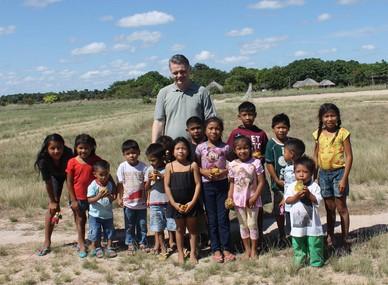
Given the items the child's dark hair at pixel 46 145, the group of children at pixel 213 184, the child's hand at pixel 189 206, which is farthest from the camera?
the child's dark hair at pixel 46 145

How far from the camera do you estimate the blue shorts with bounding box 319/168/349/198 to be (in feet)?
19.7

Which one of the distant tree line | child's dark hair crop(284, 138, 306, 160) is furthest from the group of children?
the distant tree line

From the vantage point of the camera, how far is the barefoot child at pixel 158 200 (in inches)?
244

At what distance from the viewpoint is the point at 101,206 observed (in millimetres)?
6320

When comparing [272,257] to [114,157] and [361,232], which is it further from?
[114,157]

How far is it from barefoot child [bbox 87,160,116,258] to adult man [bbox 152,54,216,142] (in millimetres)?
971

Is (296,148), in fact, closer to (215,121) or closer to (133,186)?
(215,121)

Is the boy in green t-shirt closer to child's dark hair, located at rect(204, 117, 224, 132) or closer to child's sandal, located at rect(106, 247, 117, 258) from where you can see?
child's dark hair, located at rect(204, 117, 224, 132)

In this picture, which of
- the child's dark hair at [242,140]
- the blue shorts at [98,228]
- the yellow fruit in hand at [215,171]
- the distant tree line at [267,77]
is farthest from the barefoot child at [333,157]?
the distant tree line at [267,77]

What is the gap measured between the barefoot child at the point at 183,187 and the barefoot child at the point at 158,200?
0.96ft

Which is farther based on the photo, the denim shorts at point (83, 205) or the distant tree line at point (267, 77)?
the distant tree line at point (267, 77)

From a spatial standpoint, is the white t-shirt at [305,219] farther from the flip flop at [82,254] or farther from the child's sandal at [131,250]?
the flip flop at [82,254]

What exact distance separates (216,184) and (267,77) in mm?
114437

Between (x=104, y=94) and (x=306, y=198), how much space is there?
128 metres
